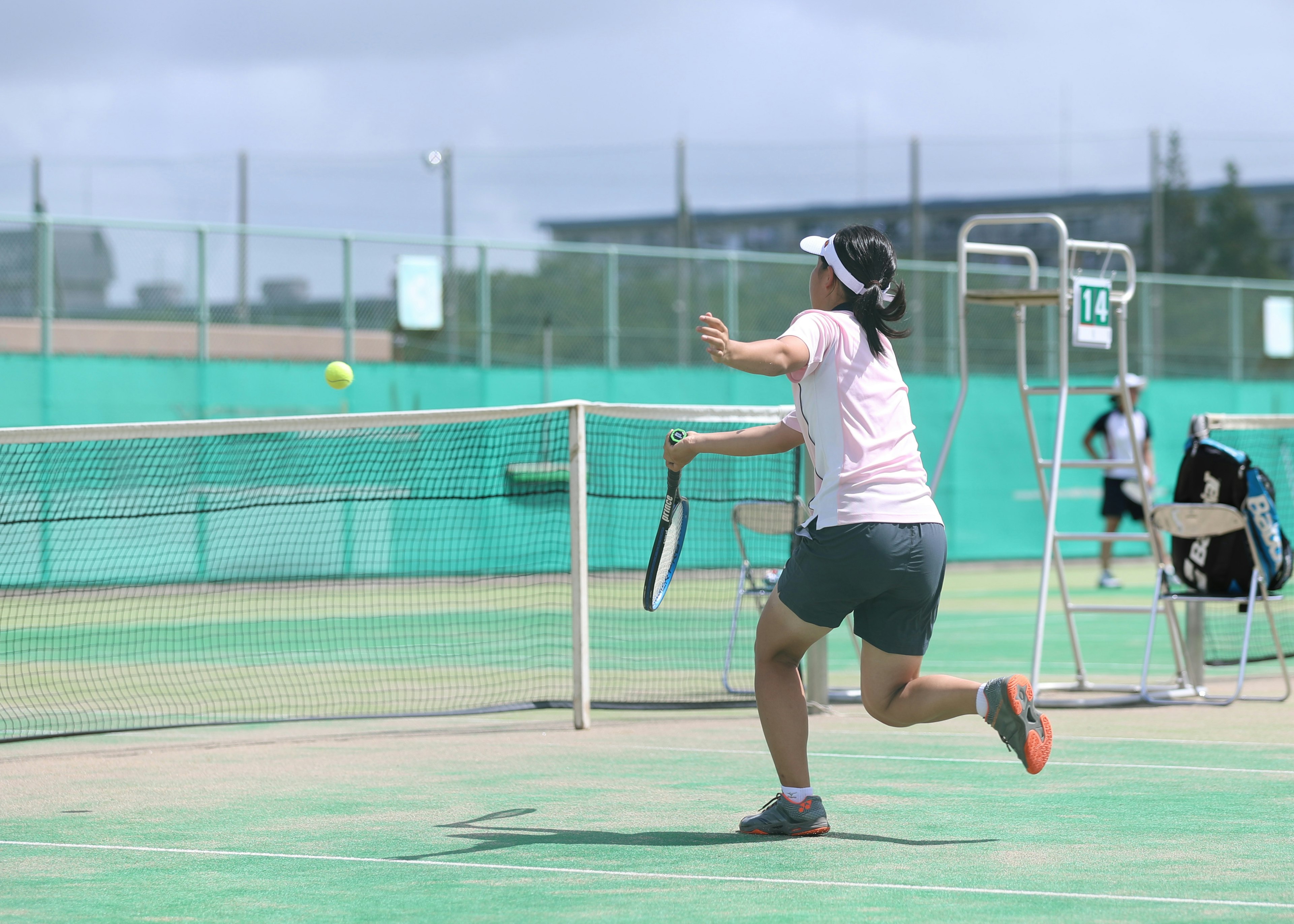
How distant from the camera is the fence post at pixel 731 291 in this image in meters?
20.2

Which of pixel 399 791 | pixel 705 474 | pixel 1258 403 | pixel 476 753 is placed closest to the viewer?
pixel 399 791

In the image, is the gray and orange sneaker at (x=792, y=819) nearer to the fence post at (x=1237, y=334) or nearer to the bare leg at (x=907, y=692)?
the bare leg at (x=907, y=692)

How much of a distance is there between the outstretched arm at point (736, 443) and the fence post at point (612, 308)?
14267mm

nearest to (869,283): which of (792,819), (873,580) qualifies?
(873,580)

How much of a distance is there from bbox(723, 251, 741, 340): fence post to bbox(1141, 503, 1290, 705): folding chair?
1185 cm

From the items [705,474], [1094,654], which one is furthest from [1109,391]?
[705,474]

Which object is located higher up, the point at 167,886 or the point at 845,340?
the point at 845,340

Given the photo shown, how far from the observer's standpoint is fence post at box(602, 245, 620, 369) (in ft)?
64.0

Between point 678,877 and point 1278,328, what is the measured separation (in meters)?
21.9

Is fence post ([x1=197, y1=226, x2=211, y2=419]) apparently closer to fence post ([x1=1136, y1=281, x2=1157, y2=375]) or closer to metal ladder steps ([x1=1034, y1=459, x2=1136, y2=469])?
metal ladder steps ([x1=1034, y1=459, x2=1136, y2=469])

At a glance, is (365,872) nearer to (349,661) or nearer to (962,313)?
(962,313)

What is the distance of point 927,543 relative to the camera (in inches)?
194

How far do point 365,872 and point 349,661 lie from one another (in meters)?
6.08

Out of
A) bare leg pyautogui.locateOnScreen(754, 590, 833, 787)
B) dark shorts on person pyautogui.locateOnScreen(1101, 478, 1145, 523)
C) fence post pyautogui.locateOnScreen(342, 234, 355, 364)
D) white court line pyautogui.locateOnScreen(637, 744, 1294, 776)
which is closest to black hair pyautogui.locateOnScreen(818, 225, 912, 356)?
bare leg pyautogui.locateOnScreen(754, 590, 833, 787)
